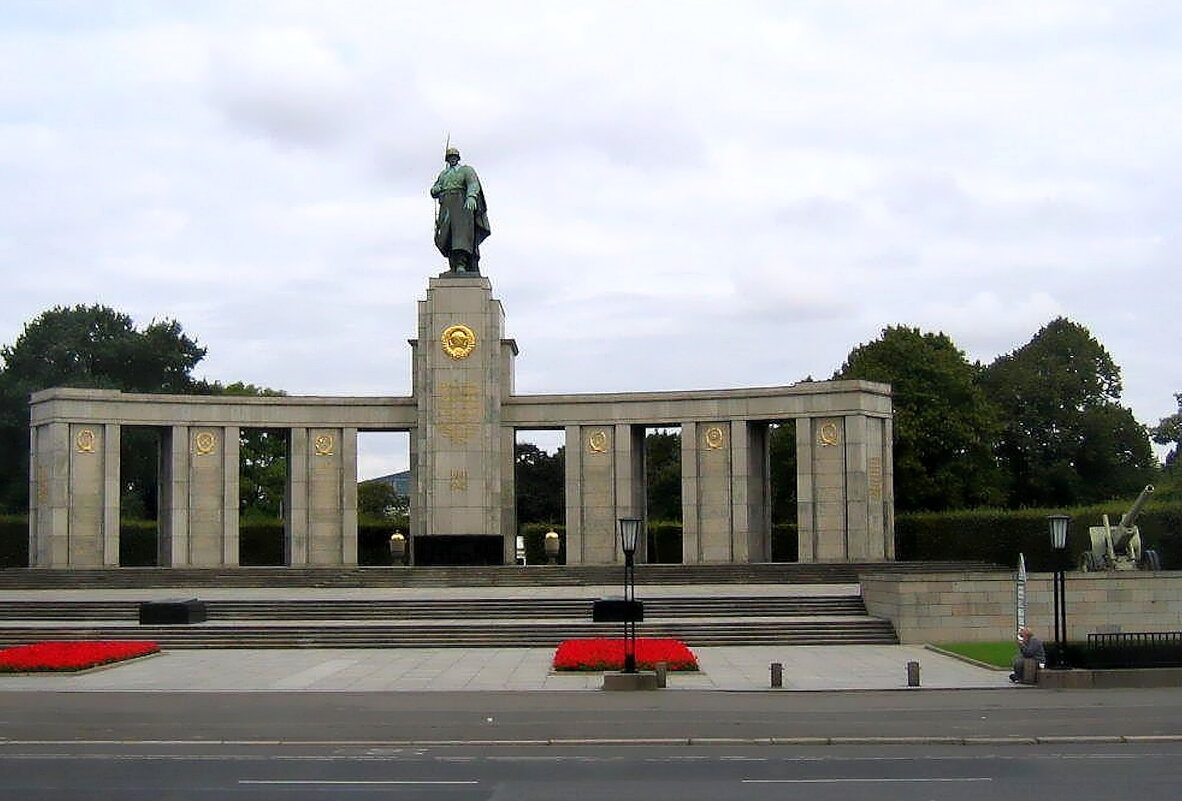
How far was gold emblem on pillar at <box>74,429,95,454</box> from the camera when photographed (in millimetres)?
52875

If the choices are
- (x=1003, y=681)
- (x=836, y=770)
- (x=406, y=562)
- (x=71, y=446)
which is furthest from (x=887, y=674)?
(x=406, y=562)

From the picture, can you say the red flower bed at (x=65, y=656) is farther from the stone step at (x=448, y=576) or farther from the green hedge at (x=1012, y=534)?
the green hedge at (x=1012, y=534)

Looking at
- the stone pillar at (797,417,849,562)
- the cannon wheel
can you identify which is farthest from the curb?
the stone pillar at (797,417,849,562)

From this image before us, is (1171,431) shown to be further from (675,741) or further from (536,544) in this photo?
(675,741)

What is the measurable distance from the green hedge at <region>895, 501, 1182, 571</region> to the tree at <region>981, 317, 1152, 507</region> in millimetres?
15736

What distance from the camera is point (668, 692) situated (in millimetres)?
26328

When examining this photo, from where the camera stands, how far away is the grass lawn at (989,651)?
31.1 meters

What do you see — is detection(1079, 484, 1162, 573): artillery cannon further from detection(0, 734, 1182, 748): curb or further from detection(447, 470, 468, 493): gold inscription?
detection(0, 734, 1182, 748): curb

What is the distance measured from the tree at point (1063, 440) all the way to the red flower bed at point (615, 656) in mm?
47289

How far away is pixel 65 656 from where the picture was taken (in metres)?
30.2

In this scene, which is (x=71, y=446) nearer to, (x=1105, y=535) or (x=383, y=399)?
(x=383, y=399)

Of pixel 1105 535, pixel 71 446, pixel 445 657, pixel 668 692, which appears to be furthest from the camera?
pixel 71 446

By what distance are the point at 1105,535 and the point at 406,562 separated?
3616 centimetres

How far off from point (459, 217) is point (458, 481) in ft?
32.7
